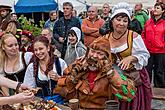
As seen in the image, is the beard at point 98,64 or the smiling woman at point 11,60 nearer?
the beard at point 98,64

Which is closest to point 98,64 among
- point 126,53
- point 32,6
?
point 126,53

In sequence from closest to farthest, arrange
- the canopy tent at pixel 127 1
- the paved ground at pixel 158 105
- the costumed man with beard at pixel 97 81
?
the costumed man with beard at pixel 97 81 < the paved ground at pixel 158 105 < the canopy tent at pixel 127 1

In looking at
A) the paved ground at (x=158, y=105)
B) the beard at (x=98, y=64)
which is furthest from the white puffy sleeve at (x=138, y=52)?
the paved ground at (x=158, y=105)

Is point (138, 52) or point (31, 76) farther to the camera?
point (31, 76)

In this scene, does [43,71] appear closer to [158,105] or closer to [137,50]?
[137,50]

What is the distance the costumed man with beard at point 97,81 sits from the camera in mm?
3520

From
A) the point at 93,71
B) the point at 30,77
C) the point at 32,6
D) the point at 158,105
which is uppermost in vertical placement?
the point at 32,6

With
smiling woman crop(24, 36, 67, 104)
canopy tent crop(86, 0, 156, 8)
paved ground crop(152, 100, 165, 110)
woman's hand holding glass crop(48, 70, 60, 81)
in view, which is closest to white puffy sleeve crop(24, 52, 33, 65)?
smiling woman crop(24, 36, 67, 104)

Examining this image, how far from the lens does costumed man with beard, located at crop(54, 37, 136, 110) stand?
3.52 m

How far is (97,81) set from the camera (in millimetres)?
3637

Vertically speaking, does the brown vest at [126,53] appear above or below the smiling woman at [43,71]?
above

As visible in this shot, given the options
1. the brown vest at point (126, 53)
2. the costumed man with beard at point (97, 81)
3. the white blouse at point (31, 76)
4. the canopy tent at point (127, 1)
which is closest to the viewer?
the costumed man with beard at point (97, 81)

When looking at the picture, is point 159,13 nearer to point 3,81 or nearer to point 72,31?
point 72,31

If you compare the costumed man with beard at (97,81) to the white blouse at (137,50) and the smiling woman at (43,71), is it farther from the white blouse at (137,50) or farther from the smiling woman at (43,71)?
the smiling woman at (43,71)
